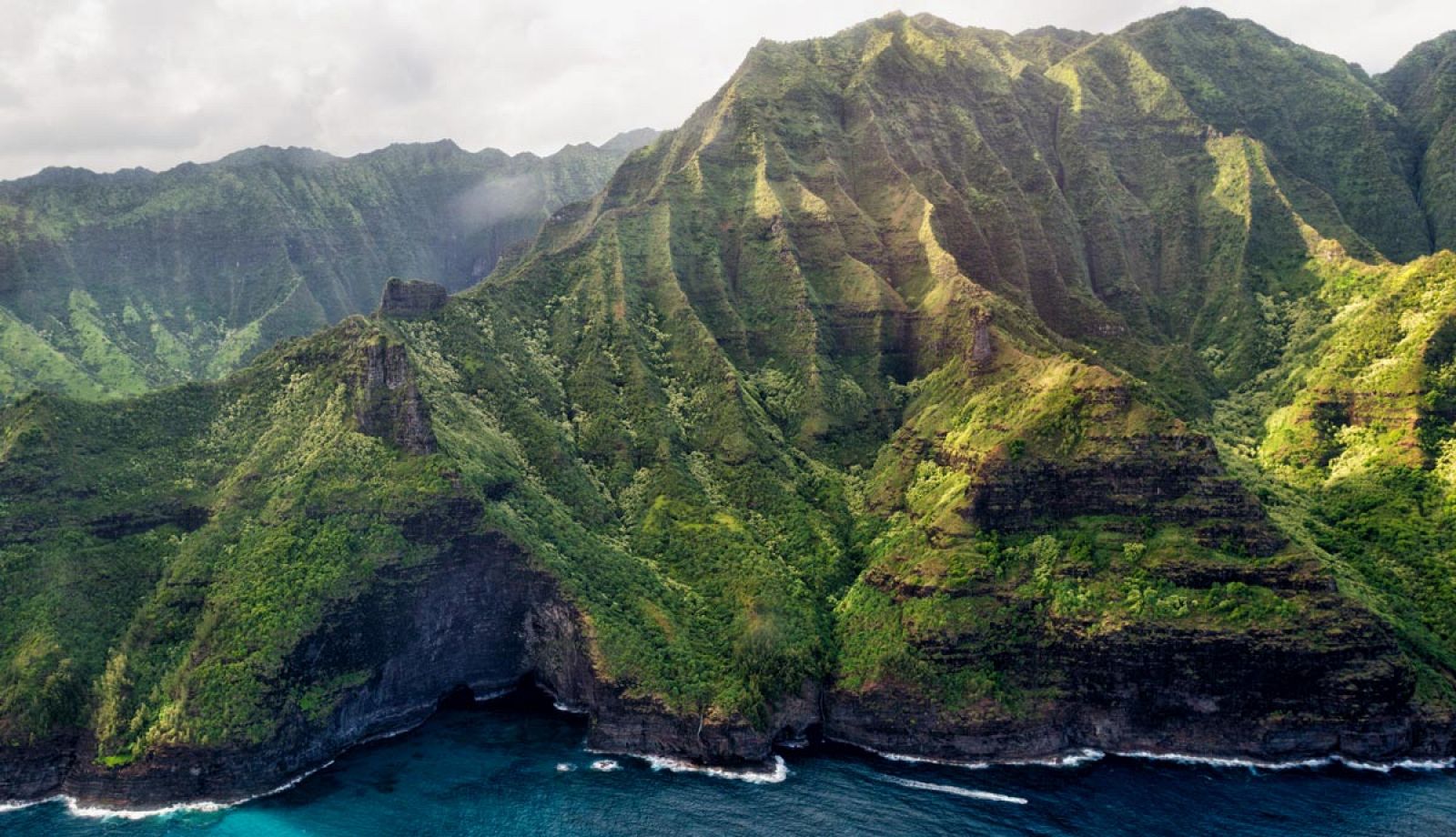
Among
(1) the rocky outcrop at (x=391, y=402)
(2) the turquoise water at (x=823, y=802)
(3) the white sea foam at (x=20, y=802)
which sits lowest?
(3) the white sea foam at (x=20, y=802)

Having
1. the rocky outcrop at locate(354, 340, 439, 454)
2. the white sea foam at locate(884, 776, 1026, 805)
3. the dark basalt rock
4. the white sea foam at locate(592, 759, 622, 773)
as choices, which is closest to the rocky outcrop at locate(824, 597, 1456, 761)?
the white sea foam at locate(884, 776, 1026, 805)

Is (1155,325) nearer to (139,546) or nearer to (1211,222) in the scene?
(1211,222)

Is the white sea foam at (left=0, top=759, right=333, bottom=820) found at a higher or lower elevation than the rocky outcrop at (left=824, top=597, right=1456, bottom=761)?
lower

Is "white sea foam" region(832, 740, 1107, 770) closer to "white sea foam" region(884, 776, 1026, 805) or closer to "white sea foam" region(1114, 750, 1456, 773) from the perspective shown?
"white sea foam" region(1114, 750, 1456, 773)

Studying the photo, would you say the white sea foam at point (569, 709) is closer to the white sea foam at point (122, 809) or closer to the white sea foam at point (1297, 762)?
the white sea foam at point (122, 809)

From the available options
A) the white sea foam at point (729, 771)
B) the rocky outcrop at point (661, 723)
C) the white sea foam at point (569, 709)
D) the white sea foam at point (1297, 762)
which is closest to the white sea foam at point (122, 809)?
the white sea foam at point (569, 709)

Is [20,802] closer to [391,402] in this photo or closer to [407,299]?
[391,402]
